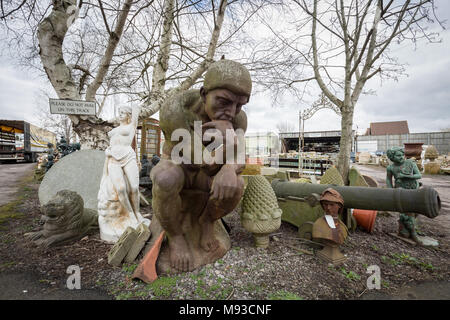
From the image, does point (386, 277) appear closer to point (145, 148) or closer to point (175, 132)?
point (175, 132)

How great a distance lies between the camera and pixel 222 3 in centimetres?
458

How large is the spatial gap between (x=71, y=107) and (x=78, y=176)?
127 centimetres

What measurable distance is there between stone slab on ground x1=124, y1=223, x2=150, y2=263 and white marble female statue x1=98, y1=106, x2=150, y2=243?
1.92 feet

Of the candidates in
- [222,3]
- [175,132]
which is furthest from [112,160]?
[222,3]

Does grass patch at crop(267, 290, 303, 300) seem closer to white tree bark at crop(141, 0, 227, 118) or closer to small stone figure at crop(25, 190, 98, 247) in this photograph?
small stone figure at crop(25, 190, 98, 247)

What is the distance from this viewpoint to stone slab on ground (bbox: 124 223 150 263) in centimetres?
194

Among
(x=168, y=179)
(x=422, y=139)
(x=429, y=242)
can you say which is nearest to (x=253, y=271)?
(x=168, y=179)

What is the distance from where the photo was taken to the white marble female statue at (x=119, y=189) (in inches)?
99.0

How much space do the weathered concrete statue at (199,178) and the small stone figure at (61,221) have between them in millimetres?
1367

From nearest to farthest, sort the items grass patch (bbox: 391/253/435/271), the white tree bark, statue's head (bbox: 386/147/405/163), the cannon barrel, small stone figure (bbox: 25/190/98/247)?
the cannon barrel < grass patch (bbox: 391/253/435/271) < small stone figure (bbox: 25/190/98/247) < statue's head (bbox: 386/147/405/163) < the white tree bark

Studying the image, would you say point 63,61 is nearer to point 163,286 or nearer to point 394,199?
point 163,286

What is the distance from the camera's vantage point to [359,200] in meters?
2.20

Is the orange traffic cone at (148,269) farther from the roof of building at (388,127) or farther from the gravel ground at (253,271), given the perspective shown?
the roof of building at (388,127)

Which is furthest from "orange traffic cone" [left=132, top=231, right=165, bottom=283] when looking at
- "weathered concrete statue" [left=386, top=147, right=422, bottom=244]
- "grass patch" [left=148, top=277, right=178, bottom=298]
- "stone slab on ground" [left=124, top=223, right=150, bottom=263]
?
"weathered concrete statue" [left=386, top=147, right=422, bottom=244]
